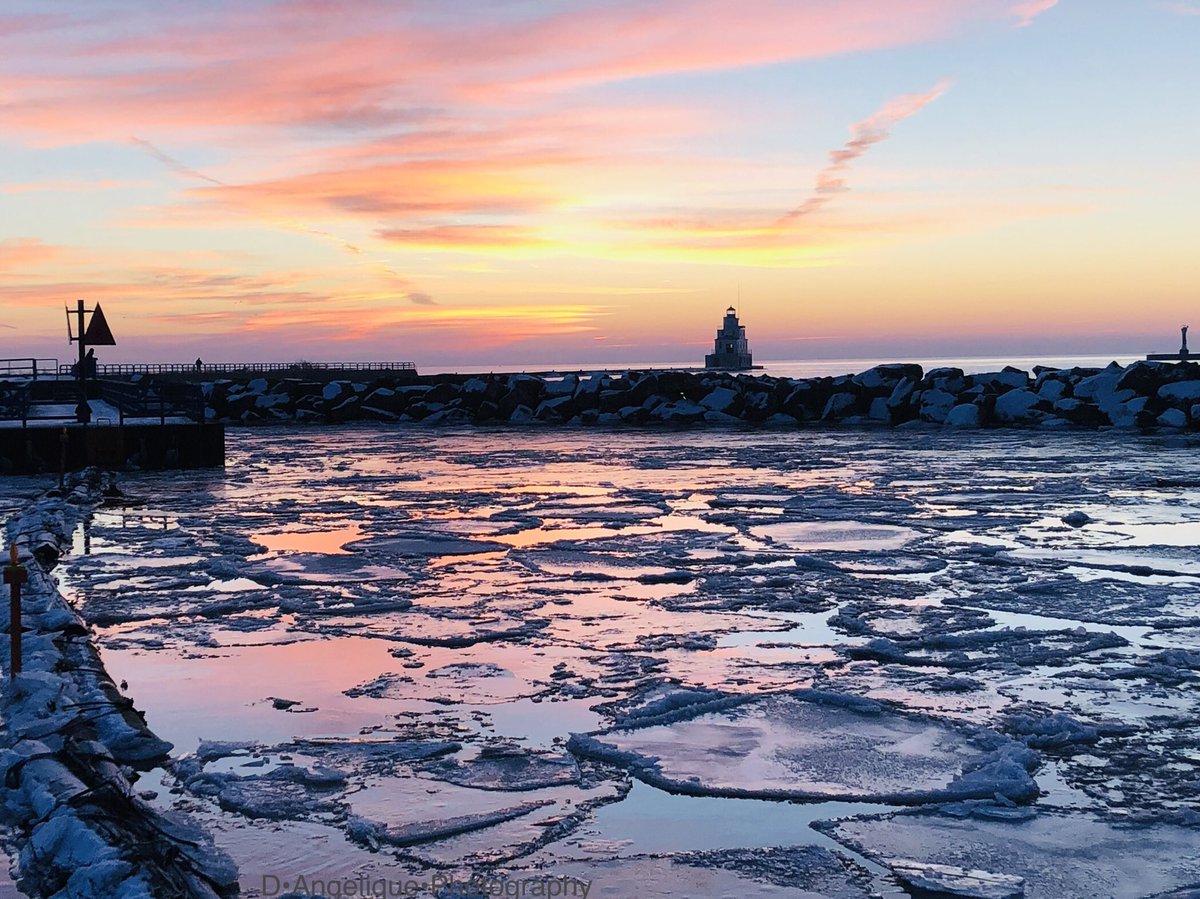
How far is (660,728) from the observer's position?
5.59m

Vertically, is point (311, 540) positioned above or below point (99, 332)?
below

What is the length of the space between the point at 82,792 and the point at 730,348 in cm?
11697

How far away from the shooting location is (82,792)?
4.34m

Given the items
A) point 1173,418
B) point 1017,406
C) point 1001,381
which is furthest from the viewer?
point 1001,381

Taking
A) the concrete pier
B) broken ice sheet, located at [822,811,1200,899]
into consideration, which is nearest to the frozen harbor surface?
broken ice sheet, located at [822,811,1200,899]

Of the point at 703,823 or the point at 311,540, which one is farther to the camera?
the point at 311,540

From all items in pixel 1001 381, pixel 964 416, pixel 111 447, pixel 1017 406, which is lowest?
pixel 111 447

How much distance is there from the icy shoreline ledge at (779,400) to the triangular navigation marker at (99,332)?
16252 mm

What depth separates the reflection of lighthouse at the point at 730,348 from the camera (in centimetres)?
11794

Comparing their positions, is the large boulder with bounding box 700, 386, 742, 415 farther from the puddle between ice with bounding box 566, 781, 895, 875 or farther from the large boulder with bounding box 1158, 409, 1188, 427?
the puddle between ice with bounding box 566, 781, 895, 875

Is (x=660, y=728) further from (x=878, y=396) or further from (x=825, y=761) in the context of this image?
(x=878, y=396)

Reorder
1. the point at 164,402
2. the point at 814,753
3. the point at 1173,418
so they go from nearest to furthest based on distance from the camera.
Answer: the point at 814,753 → the point at 164,402 → the point at 1173,418

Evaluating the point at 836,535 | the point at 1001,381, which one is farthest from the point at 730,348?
the point at 836,535

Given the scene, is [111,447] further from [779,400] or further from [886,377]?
[886,377]
